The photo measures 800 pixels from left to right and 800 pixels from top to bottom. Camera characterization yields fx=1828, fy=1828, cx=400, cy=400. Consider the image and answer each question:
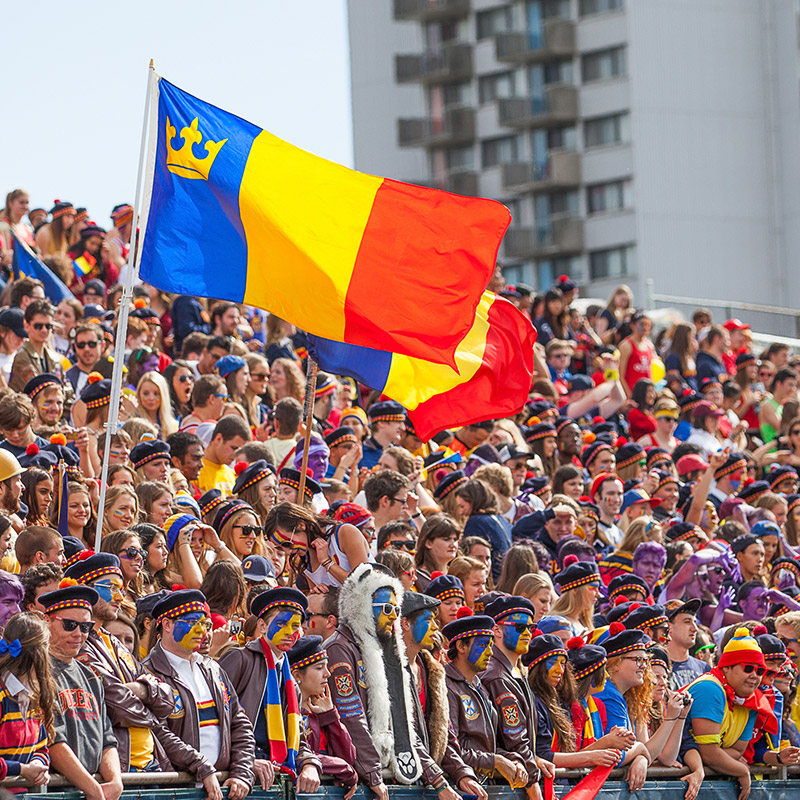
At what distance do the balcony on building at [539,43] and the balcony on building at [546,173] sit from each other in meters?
3.21

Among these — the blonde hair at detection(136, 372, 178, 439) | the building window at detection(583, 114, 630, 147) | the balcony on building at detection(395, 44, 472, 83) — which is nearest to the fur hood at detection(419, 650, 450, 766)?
→ the blonde hair at detection(136, 372, 178, 439)

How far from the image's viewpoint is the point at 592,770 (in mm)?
11250

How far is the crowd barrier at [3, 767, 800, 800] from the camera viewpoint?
8977 millimetres

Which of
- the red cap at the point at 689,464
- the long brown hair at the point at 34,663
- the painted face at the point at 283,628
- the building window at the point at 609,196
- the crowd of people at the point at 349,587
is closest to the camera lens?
the long brown hair at the point at 34,663

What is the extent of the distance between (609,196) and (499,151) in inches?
198

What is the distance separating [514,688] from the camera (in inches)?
436

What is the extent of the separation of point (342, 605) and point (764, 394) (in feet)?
46.6

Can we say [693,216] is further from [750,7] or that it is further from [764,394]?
[764,394]

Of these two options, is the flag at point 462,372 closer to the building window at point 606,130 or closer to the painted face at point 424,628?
the painted face at point 424,628

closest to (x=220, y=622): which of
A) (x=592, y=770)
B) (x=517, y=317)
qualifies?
(x=592, y=770)

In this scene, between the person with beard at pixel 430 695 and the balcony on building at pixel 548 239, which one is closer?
the person with beard at pixel 430 695

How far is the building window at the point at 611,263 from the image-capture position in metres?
57.6

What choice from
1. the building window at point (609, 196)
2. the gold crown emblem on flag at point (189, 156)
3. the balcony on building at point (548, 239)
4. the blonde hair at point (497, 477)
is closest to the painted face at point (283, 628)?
the gold crown emblem on flag at point (189, 156)

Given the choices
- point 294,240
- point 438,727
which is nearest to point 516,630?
point 438,727
